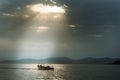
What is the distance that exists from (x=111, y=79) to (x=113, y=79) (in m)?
1.23

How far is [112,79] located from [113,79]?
23.2 inches

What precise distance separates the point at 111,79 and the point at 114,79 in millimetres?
1649

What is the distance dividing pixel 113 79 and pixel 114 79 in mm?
690

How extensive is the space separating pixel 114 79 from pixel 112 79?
1115 millimetres

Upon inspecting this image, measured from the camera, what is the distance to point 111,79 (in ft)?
591

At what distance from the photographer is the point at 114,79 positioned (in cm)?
17988

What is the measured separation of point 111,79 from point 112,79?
65 cm

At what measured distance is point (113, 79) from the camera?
592 feet

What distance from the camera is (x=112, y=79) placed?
180250 millimetres
